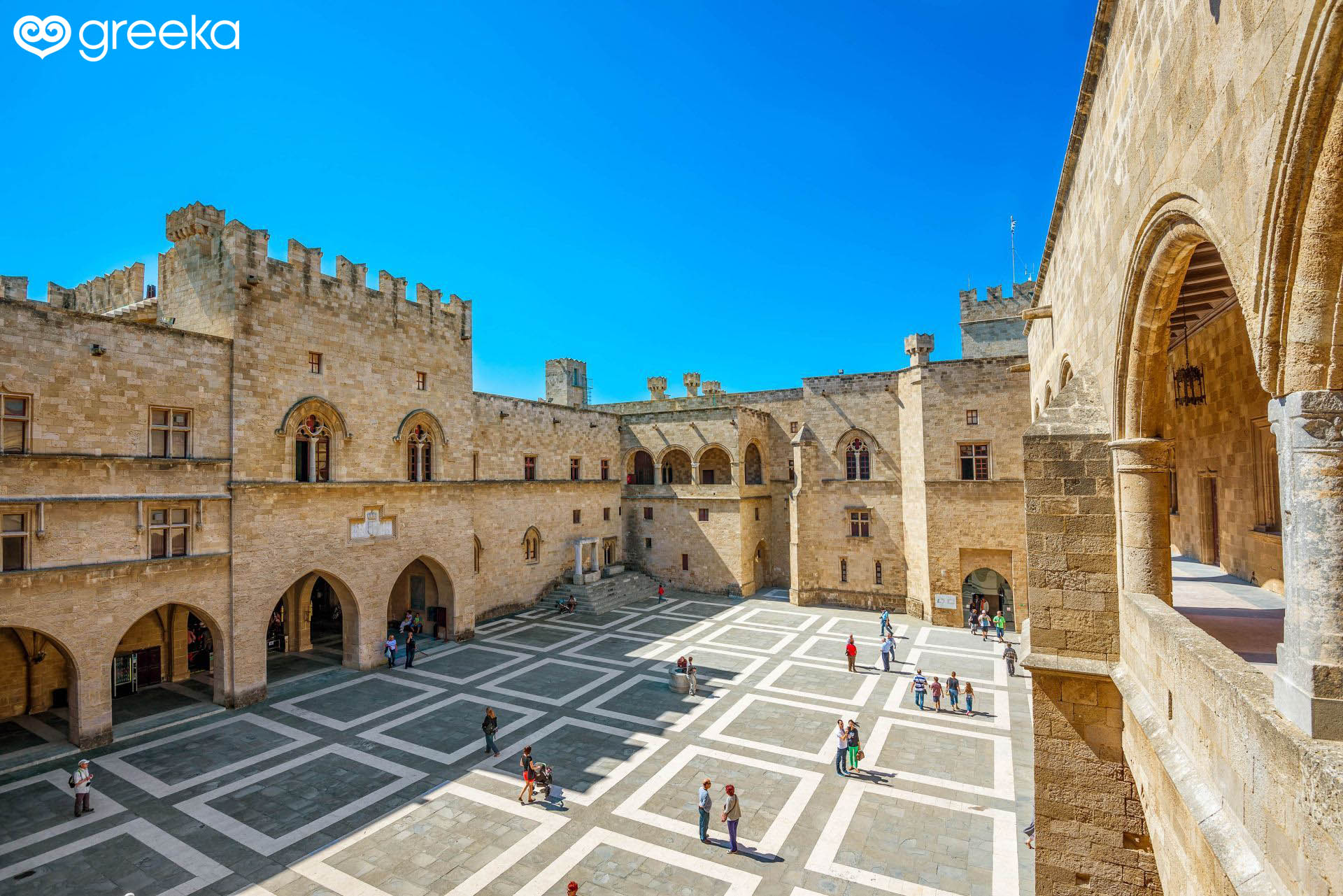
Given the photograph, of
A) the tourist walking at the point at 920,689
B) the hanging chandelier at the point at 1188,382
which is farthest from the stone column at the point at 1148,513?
the tourist walking at the point at 920,689

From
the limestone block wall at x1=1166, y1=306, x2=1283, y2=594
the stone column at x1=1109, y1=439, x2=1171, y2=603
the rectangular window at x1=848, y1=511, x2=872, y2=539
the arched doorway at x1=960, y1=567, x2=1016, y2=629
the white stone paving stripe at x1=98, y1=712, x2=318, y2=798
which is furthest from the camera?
the rectangular window at x1=848, y1=511, x2=872, y2=539

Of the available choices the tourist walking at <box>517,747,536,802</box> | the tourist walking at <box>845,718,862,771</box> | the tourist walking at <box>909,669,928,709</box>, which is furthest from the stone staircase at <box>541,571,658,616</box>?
the tourist walking at <box>845,718,862,771</box>

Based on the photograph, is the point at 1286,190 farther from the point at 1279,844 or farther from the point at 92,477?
the point at 92,477

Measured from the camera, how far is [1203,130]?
12.9ft

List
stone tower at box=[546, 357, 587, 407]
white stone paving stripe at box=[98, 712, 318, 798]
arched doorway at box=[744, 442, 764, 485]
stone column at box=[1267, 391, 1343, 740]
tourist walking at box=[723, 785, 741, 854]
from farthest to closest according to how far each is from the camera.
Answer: stone tower at box=[546, 357, 587, 407]
arched doorway at box=[744, 442, 764, 485]
white stone paving stripe at box=[98, 712, 318, 798]
tourist walking at box=[723, 785, 741, 854]
stone column at box=[1267, 391, 1343, 740]

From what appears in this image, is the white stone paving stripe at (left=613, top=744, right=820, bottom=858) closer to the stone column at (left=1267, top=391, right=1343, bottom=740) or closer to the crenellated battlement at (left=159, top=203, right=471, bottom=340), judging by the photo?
the stone column at (left=1267, top=391, right=1343, bottom=740)

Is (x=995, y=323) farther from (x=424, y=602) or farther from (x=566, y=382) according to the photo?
(x=424, y=602)

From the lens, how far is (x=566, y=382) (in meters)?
39.3

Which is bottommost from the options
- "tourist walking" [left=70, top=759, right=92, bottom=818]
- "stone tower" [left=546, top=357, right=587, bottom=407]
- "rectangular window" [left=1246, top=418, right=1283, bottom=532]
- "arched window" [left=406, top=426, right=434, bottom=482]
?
"tourist walking" [left=70, top=759, right=92, bottom=818]

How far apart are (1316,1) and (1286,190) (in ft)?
2.53

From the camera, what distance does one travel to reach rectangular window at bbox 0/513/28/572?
13.1 m

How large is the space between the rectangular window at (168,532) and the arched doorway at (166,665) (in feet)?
5.56

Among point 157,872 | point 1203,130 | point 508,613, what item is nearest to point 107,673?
point 157,872

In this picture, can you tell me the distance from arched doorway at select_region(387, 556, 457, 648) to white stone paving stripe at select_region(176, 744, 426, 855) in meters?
7.55
